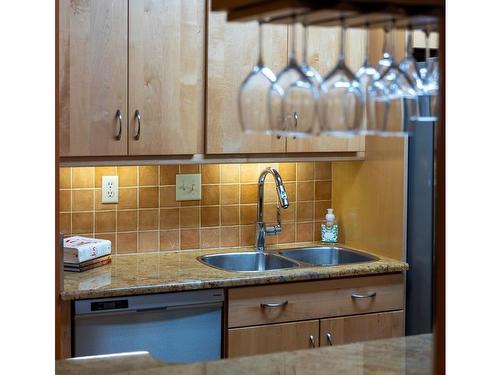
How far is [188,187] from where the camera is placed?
3820 mm

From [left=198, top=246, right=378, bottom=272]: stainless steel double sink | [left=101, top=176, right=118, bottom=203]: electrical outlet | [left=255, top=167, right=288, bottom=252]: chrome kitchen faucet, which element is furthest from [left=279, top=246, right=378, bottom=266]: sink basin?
[left=101, top=176, right=118, bottom=203]: electrical outlet

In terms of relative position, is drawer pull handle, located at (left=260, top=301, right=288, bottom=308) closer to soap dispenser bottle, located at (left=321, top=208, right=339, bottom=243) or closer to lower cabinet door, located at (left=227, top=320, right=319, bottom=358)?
lower cabinet door, located at (left=227, top=320, right=319, bottom=358)

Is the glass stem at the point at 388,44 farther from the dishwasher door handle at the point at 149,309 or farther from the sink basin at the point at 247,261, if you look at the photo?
the sink basin at the point at 247,261

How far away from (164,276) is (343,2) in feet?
7.38

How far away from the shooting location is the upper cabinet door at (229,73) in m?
3.46

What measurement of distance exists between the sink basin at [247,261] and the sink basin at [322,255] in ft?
0.32

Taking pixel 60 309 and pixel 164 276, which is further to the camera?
pixel 164 276

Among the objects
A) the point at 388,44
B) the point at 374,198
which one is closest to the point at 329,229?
the point at 374,198

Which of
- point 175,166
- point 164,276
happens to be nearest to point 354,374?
point 164,276

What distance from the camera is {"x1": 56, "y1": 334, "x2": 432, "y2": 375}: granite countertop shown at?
2039 mm

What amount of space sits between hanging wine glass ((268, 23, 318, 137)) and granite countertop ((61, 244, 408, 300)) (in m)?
1.84

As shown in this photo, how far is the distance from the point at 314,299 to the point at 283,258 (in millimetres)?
341

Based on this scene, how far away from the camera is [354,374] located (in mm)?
2018
